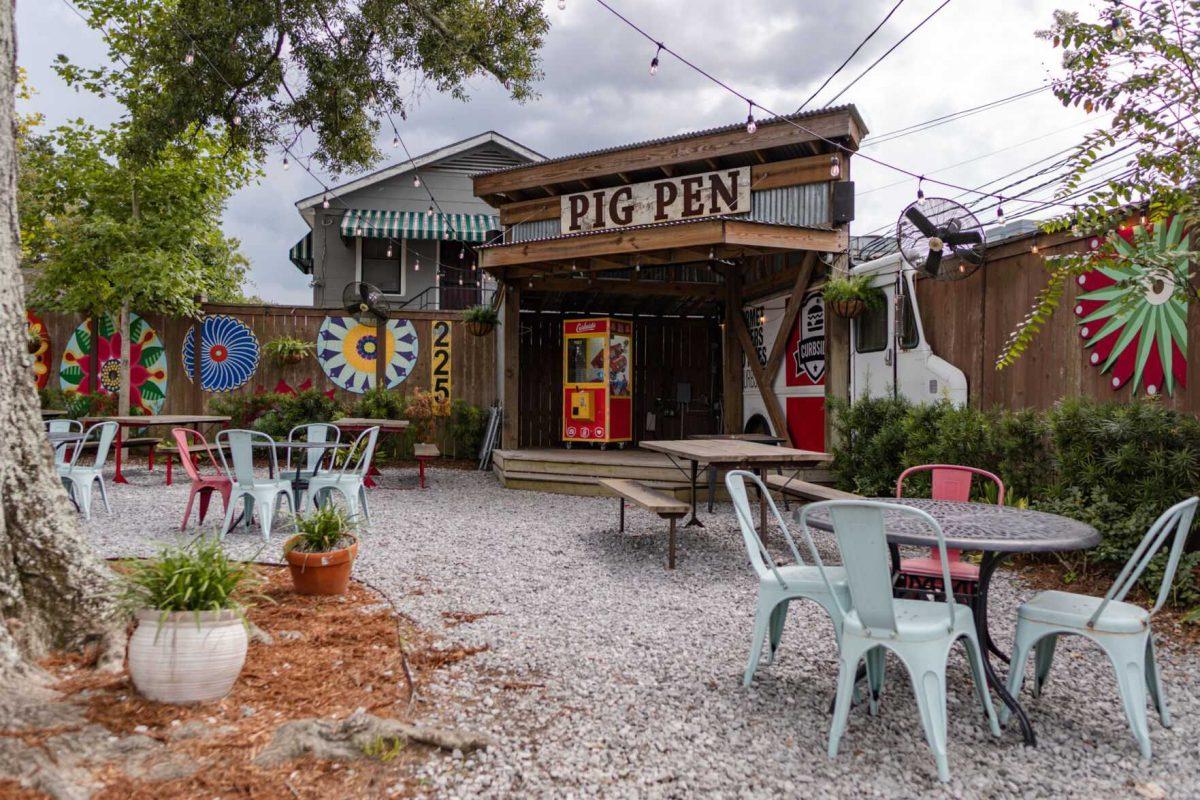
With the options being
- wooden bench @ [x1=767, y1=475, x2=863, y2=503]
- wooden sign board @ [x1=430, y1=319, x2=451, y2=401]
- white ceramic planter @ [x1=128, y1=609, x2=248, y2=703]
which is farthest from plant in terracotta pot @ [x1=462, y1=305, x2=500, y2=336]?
white ceramic planter @ [x1=128, y1=609, x2=248, y2=703]

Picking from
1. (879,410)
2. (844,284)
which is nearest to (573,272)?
(844,284)

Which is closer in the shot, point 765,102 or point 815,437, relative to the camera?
point 765,102

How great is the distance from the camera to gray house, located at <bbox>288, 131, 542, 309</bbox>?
15289 mm

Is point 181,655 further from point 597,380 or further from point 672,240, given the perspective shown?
point 597,380

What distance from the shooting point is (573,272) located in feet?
30.1

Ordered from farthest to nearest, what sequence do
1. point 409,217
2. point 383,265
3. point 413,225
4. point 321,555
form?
point 383,265, point 409,217, point 413,225, point 321,555

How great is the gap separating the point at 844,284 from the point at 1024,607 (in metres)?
4.88

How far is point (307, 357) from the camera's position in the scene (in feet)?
37.7

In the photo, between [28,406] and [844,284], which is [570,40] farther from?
[28,406]

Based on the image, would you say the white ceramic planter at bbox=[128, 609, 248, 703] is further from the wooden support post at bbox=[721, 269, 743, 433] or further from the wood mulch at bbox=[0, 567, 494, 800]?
the wooden support post at bbox=[721, 269, 743, 433]

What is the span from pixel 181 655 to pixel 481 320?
8.88m

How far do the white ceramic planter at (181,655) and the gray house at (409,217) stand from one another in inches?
519

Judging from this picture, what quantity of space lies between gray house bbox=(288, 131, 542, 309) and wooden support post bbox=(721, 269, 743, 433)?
6.77 meters

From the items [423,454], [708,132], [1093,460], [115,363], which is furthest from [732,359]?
[115,363]
